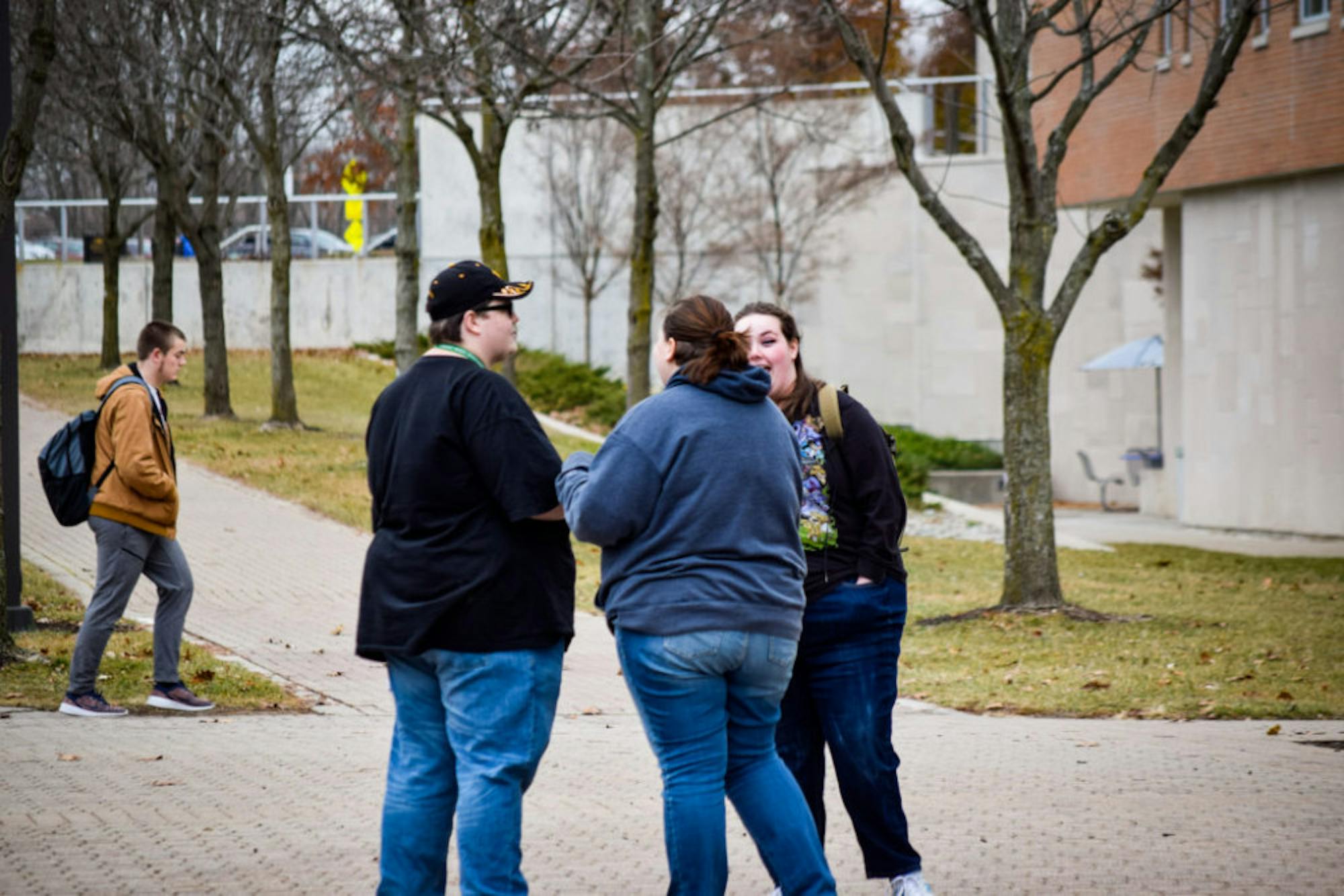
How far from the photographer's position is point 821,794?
523 centimetres

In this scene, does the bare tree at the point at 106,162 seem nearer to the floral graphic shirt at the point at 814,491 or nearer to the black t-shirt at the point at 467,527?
the floral graphic shirt at the point at 814,491

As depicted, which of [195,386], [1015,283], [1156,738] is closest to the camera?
[1156,738]

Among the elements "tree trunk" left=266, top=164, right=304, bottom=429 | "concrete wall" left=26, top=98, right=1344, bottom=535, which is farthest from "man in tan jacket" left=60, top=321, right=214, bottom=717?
"tree trunk" left=266, top=164, right=304, bottom=429

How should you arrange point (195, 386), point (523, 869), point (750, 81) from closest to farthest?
1. point (523, 869)
2. point (195, 386)
3. point (750, 81)

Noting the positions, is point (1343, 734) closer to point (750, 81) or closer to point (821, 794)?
point (821, 794)

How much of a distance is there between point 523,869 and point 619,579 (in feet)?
5.06

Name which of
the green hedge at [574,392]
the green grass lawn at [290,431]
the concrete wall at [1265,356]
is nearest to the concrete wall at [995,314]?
the concrete wall at [1265,356]

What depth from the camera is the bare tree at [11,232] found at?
32.4ft

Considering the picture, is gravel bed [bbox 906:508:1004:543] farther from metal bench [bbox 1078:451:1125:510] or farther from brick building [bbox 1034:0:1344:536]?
metal bench [bbox 1078:451:1125:510]

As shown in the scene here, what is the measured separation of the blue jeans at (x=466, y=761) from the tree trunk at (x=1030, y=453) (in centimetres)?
868

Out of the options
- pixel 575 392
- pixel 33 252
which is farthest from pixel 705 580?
pixel 33 252

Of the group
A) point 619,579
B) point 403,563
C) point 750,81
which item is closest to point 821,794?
point 619,579

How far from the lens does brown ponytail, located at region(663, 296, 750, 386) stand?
4398 millimetres

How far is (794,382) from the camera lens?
5.18m
